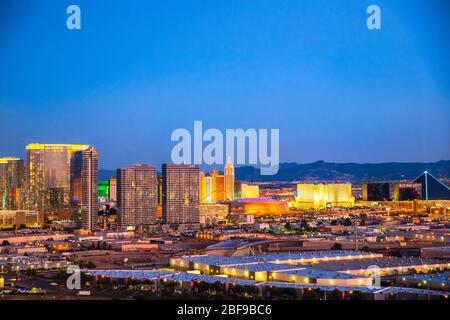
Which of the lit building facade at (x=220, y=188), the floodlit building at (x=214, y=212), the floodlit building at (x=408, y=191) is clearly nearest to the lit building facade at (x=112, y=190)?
the lit building facade at (x=220, y=188)

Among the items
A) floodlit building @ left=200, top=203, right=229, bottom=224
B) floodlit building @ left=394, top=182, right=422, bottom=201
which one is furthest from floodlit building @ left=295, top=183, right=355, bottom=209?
floodlit building @ left=200, top=203, right=229, bottom=224

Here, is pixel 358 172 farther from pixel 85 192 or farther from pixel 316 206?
pixel 85 192

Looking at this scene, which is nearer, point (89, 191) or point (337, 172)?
point (89, 191)

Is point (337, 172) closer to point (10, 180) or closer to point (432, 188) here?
point (432, 188)

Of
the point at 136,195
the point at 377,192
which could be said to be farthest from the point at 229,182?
the point at 136,195

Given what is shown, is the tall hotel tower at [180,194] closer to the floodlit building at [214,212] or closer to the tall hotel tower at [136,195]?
the tall hotel tower at [136,195]

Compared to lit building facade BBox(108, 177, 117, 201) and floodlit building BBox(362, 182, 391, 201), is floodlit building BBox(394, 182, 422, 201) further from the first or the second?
lit building facade BBox(108, 177, 117, 201)
